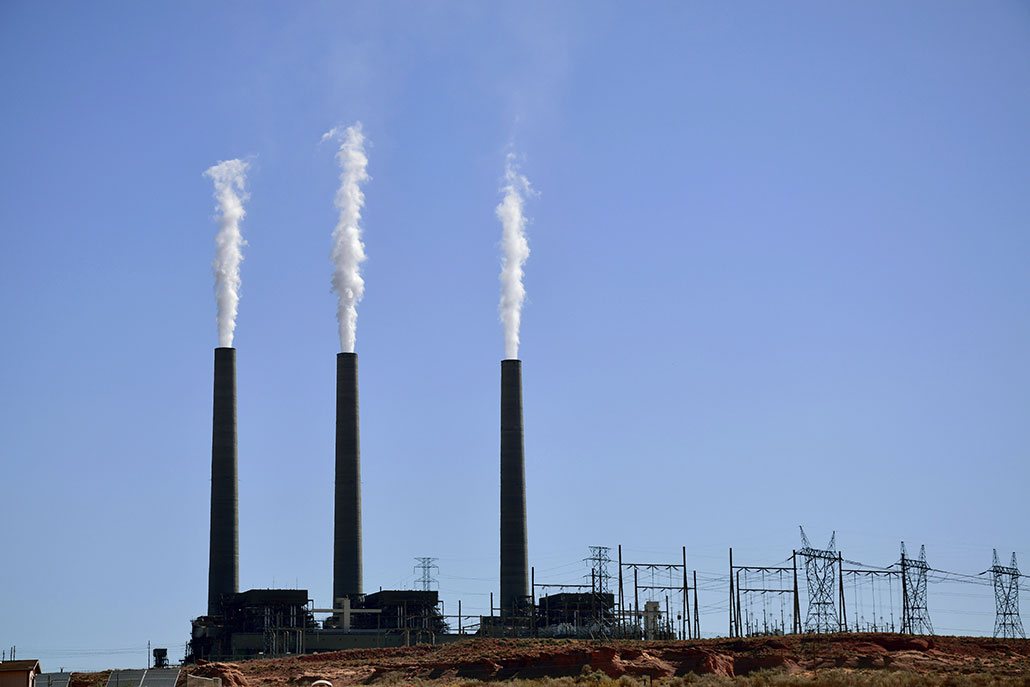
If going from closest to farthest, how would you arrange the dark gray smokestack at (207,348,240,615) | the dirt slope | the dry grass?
the dry grass → the dirt slope → the dark gray smokestack at (207,348,240,615)

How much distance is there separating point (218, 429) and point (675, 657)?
35.4m

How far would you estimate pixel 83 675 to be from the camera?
54250mm

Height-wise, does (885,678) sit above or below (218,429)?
below

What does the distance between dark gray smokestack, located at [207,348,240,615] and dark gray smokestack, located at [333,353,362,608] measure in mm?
5941

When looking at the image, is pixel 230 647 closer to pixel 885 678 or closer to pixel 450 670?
pixel 450 670

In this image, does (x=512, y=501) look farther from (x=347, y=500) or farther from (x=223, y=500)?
(x=223, y=500)

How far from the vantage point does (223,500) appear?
79.6m

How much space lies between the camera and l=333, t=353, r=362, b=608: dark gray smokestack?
8206 cm

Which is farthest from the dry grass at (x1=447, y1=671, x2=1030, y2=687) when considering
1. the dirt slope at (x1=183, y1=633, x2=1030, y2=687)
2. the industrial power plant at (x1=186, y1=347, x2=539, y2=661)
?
the industrial power plant at (x1=186, y1=347, x2=539, y2=661)

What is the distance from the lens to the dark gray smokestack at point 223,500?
79625mm

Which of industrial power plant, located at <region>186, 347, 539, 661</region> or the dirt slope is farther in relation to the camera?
industrial power plant, located at <region>186, 347, 539, 661</region>

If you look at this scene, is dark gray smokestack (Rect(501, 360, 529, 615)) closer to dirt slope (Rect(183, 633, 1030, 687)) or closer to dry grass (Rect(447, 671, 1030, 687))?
dirt slope (Rect(183, 633, 1030, 687))

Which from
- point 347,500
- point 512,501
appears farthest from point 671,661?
point 347,500

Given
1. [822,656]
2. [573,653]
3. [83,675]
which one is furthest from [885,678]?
[83,675]
